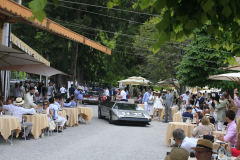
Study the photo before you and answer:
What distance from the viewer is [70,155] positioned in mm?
8797

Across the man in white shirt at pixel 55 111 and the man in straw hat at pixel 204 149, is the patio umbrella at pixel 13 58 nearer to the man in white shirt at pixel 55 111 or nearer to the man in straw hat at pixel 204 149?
the man in white shirt at pixel 55 111

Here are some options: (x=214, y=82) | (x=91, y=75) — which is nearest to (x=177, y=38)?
(x=214, y=82)

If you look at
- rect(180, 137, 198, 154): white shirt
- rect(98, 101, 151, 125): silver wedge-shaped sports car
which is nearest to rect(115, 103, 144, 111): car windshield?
rect(98, 101, 151, 125): silver wedge-shaped sports car

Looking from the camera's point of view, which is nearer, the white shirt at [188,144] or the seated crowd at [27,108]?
the white shirt at [188,144]

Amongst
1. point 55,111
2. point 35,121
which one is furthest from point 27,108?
point 35,121

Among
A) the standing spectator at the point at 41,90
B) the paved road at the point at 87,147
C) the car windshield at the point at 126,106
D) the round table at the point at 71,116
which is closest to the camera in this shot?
the paved road at the point at 87,147

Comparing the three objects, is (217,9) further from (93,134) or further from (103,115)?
(103,115)

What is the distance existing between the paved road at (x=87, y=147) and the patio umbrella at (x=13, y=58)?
11.9ft

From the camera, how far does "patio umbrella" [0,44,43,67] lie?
12780mm

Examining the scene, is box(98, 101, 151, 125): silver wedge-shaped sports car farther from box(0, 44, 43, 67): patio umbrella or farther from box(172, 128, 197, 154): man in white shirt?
box(172, 128, 197, 154): man in white shirt

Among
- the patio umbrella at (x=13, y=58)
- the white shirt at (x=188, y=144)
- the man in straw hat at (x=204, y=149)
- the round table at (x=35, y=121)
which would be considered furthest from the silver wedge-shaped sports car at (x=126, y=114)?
the man in straw hat at (x=204, y=149)

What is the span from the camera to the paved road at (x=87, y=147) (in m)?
8.78

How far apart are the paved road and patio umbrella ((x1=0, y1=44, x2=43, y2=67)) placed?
3.64 m

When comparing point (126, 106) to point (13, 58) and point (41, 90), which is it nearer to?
point (13, 58)
